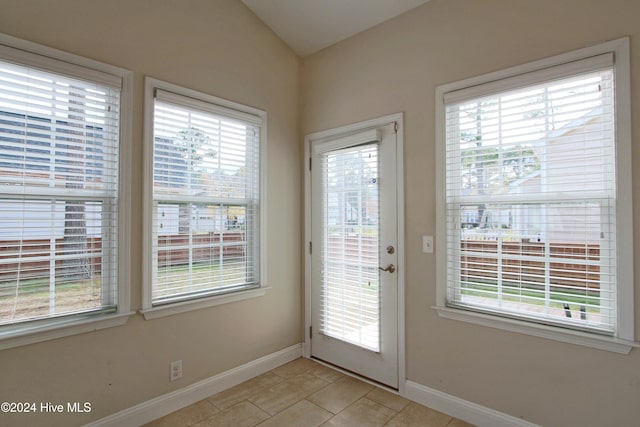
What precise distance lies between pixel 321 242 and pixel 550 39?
220 cm

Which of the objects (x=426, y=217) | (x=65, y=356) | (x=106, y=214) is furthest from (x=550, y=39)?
(x=65, y=356)

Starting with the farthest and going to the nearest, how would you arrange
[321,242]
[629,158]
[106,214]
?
[321,242]
[106,214]
[629,158]

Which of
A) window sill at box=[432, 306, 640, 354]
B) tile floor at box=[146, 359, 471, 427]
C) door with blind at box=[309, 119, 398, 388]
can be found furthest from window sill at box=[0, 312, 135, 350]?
window sill at box=[432, 306, 640, 354]

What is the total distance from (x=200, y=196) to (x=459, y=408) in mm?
2369

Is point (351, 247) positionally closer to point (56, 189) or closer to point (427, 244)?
point (427, 244)

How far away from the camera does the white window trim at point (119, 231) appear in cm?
177

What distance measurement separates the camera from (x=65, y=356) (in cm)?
190

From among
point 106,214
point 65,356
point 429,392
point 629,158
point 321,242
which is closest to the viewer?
point 629,158

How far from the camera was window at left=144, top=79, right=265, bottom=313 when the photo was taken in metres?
2.33

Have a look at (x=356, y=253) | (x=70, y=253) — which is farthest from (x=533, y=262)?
(x=70, y=253)

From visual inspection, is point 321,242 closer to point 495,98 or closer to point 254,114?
point 254,114

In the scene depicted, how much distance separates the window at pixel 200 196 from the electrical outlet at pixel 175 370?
0.43 metres

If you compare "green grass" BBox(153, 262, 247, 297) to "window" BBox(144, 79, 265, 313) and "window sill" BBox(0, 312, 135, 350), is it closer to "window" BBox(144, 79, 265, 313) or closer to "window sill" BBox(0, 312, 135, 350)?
"window" BBox(144, 79, 265, 313)

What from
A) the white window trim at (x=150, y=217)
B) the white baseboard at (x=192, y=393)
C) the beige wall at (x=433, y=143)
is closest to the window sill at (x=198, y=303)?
the white window trim at (x=150, y=217)
